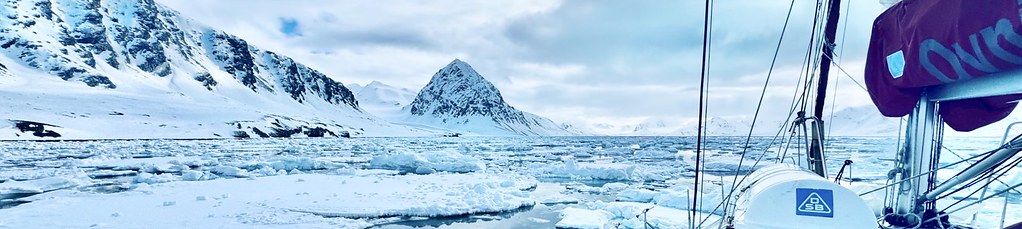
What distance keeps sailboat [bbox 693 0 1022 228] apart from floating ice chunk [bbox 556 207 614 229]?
508 centimetres

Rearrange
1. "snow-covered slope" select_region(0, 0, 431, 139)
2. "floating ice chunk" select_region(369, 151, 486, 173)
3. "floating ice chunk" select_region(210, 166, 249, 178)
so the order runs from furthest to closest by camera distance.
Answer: "snow-covered slope" select_region(0, 0, 431, 139) → "floating ice chunk" select_region(369, 151, 486, 173) → "floating ice chunk" select_region(210, 166, 249, 178)

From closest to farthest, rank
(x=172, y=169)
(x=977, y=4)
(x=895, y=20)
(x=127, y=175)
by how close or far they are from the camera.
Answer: (x=977, y=4) < (x=895, y=20) < (x=127, y=175) < (x=172, y=169)

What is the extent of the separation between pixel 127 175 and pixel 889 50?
81.1 feet

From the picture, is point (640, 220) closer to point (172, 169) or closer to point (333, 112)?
point (172, 169)

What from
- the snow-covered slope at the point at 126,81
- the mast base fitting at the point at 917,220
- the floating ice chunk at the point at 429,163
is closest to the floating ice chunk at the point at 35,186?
the floating ice chunk at the point at 429,163

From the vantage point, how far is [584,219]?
36.1 feet

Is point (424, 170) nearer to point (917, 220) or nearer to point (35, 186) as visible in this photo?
point (35, 186)

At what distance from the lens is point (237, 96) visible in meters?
158

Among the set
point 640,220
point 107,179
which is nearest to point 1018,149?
point 640,220

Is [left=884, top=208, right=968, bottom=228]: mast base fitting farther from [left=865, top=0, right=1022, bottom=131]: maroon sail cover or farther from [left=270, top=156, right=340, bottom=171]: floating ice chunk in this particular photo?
[left=270, top=156, right=340, bottom=171]: floating ice chunk

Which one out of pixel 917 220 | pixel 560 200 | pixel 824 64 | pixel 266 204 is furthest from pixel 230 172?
pixel 917 220

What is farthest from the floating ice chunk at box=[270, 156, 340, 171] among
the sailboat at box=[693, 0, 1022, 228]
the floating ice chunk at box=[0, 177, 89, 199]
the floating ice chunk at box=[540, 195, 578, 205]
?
the sailboat at box=[693, 0, 1022, 228]

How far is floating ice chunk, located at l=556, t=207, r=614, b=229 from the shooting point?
34.0 feet

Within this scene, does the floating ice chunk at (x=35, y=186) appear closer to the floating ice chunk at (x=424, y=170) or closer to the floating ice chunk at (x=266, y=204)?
the floating ice chunk at (x=266, y=204)
